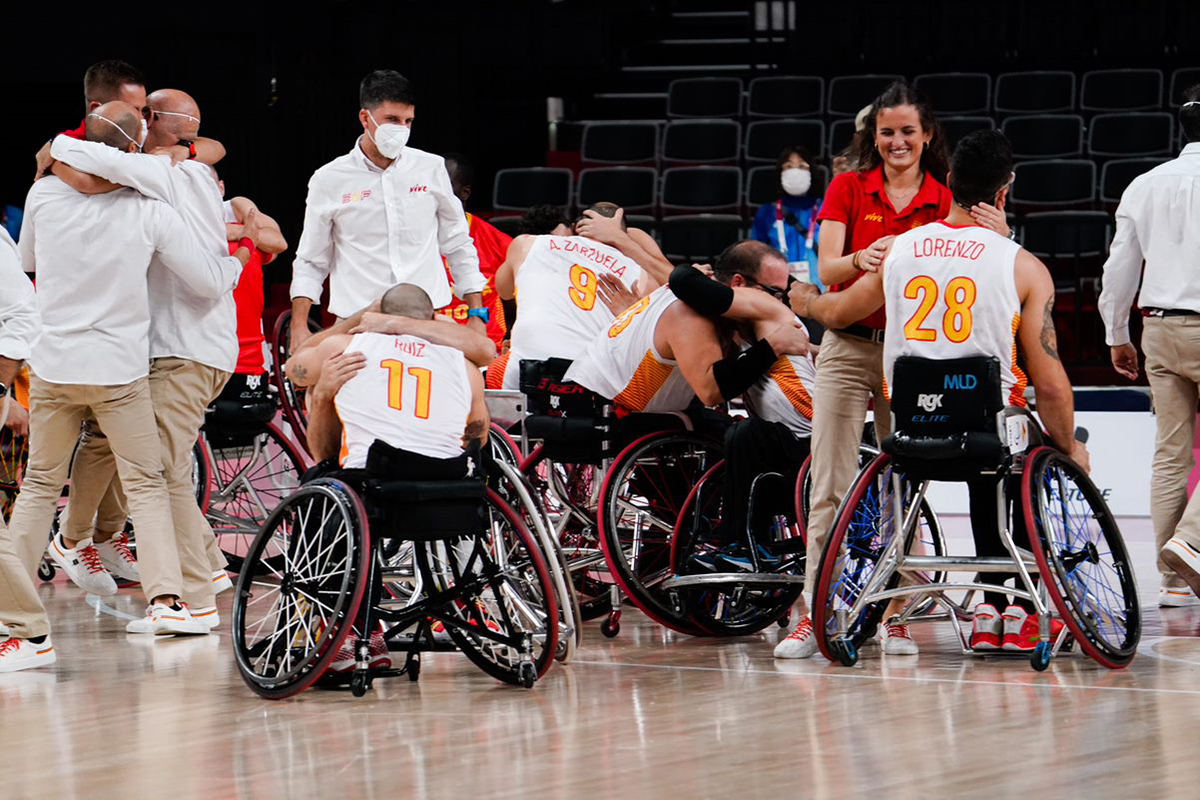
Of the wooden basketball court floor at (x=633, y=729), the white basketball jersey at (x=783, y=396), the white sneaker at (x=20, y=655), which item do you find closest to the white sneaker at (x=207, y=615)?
the wooden basketball court floor at (x=633, y=729)

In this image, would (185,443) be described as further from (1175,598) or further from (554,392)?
(1175,598)

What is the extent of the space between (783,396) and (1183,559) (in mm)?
1361

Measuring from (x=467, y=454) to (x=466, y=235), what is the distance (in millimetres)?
1909

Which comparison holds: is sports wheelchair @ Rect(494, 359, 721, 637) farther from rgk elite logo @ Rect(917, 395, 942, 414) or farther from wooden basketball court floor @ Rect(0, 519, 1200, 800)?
rgk elite logo @ Rect(917, 395, 942, 414)

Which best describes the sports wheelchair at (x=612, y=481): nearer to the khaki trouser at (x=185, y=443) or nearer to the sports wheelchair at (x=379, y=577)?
the sports wheelchair at (x=379, y=577)

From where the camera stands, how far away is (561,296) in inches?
250

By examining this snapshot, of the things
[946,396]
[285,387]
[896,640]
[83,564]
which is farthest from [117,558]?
[946,396]

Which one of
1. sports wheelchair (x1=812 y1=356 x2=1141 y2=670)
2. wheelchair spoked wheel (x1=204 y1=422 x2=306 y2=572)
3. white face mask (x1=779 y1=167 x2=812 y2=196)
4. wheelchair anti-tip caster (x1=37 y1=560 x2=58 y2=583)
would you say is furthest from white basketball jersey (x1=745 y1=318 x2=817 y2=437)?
white face mask (x1=779 y1=167 x2=812 y2=196)

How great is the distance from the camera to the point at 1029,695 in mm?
4363

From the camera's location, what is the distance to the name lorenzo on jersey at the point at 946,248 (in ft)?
15.4

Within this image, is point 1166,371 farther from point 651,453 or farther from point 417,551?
point 417,551

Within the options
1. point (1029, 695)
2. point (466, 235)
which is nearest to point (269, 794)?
point (1029, 695)

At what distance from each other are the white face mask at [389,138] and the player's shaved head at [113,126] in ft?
3.01

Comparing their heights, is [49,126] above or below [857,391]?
above
